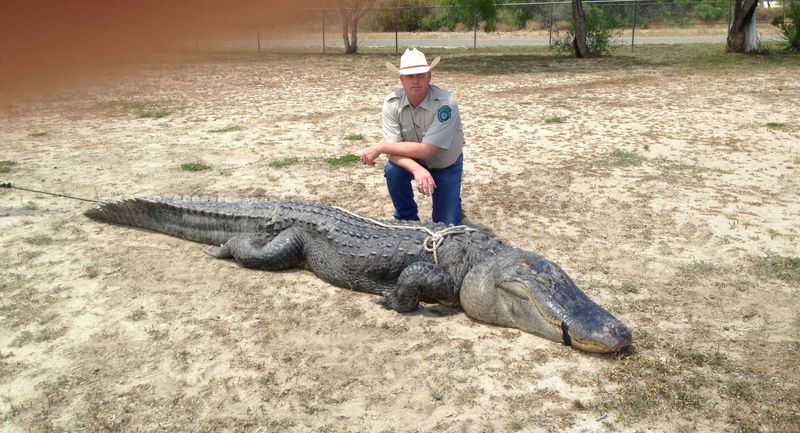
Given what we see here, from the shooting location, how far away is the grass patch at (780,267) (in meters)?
4.44

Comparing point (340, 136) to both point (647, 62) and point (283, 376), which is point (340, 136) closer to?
point (283, 376)

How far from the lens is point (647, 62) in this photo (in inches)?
706

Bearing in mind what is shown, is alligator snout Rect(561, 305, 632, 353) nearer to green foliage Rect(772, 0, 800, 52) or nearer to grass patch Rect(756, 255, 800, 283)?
grass patch Rect(756, 255, 800, 283)

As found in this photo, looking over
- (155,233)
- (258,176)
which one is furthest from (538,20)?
(155,233)

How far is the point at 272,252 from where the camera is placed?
15.5ft

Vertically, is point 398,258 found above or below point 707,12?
below

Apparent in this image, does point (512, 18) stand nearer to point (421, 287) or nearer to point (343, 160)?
point (343, 160)

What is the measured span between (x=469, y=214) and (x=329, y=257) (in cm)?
183

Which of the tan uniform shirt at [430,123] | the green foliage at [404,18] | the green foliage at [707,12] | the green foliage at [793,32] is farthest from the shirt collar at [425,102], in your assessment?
the green foliage at [707,12]

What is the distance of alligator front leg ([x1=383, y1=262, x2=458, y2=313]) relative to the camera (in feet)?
13.4

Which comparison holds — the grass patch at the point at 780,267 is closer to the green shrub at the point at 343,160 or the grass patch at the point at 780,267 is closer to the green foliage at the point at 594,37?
the green shrub at the point at 343,160

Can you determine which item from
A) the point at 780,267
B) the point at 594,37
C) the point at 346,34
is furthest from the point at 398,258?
the point at 346,34

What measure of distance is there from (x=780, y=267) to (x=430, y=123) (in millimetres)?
2780

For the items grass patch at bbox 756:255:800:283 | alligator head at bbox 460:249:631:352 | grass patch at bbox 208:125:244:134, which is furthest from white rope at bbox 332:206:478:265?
grass patch at bbox 208:125:244:134
